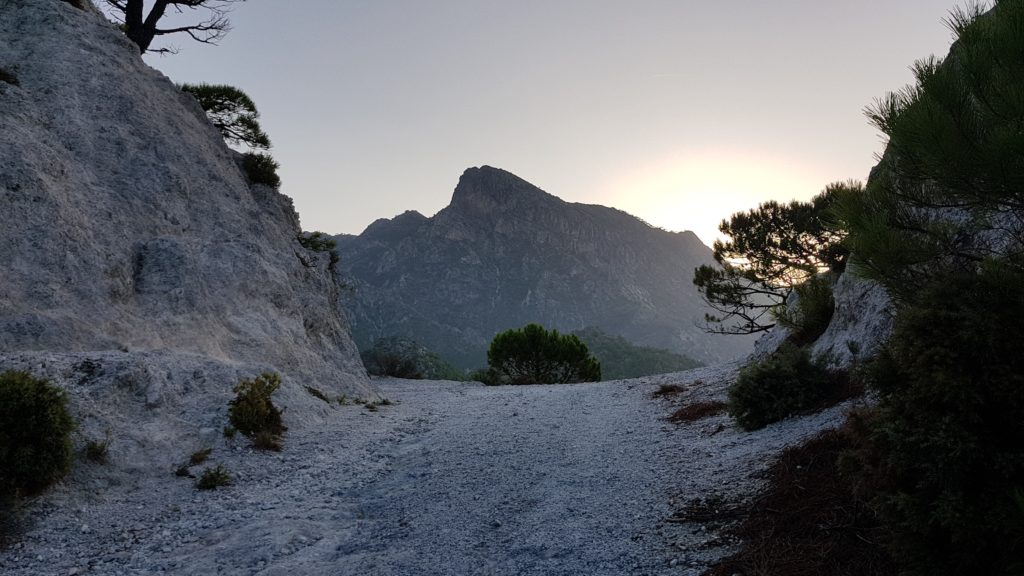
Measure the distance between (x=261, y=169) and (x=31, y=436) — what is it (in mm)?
16689

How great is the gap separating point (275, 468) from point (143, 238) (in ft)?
30.1

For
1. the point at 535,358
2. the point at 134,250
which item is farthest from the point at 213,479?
the point at 535,358

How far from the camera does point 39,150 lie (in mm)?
13078

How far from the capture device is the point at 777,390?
944 centimetres

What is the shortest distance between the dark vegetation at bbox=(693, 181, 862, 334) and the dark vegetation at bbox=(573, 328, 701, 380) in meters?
62.1

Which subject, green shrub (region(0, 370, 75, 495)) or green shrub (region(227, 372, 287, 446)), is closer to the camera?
green shrub (region(0, 370, 75, 495))

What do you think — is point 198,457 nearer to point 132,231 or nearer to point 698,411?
point 132,231

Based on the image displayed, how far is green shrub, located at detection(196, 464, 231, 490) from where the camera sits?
25.3 feet

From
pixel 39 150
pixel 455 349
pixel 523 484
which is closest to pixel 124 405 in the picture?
pixel 523 484

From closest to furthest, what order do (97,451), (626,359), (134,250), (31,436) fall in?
1. (31,436)
2. (97,451)
3. (134,250)
4. (626,359)

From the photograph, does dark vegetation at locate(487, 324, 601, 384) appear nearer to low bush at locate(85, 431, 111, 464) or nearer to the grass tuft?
the grass tuft

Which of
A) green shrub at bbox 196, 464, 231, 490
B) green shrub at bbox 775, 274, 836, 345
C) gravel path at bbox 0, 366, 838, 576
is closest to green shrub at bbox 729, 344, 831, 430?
gravel path at bbox 0, 366, 838, 576

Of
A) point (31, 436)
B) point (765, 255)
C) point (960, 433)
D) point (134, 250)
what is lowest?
point (31, 436)

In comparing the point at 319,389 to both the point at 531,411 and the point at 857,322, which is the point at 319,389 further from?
the point at 857,322
